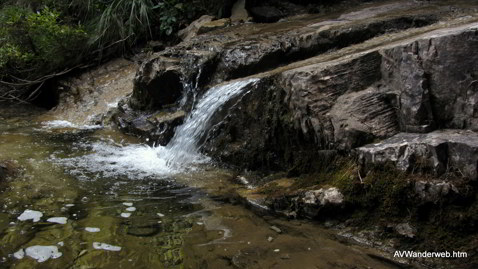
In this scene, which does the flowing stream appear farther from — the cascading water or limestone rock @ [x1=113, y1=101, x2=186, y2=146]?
limestone rock @ [x1=113, y1=101, x2=186, y2=146]

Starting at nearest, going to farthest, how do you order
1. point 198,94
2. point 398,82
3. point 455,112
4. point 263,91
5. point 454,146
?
point 454,146 < point 455,112 < point 398,82 < point 263,91 < point 198,94

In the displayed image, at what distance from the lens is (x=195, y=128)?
496cm

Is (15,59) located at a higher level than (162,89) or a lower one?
higher

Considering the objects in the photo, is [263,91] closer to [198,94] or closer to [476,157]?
[198,94]

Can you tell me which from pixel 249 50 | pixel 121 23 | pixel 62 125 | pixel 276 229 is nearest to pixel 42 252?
pixel 276 229

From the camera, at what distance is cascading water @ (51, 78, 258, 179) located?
4.37 metres

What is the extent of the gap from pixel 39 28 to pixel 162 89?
305 centimetres

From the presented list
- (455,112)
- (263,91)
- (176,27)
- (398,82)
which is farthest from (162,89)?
(455,112)

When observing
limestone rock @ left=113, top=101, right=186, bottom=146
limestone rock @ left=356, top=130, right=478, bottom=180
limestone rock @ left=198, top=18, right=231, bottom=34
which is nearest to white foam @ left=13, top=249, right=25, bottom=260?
limestone rock @ left=356, top=130, right=478, bottom=180

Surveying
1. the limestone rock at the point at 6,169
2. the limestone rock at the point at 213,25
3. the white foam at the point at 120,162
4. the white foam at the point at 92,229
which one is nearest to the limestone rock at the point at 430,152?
the white foam at the point at 92,229

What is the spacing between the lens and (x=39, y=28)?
23.9 feet

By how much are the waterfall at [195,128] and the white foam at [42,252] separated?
196 centimetres

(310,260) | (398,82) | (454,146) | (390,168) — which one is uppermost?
(398,82)

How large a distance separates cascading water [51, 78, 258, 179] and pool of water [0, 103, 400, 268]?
32 mm
